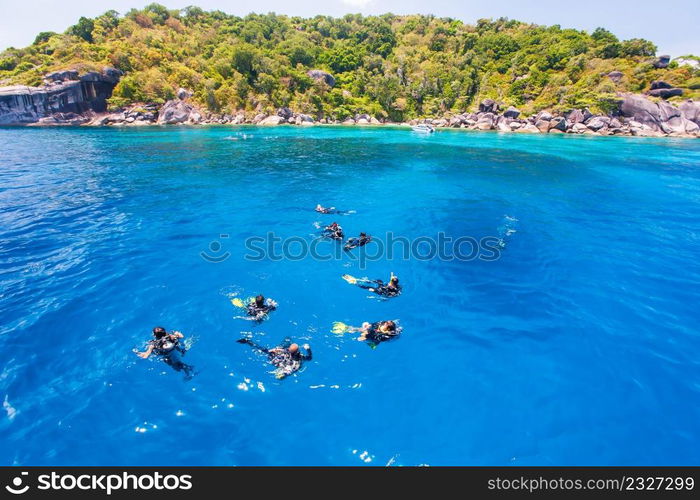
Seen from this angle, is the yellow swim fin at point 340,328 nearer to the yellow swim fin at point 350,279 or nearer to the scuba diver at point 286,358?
the scuba diver at point 286,358

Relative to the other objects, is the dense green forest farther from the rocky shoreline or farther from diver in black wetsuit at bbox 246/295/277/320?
diver in black wetsuit at bbox 246/295/277/320

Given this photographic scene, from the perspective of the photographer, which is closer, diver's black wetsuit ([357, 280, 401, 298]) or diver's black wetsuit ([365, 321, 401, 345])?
diver's black wetsuit ([365, 321, 401, 345])

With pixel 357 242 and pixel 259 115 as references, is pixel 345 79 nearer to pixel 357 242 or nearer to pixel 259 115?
pixel 259 115

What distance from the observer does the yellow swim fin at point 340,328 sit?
1130cm

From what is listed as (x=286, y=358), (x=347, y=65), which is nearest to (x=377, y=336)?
(x=286, y=358)

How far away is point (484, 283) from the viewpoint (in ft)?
48.1

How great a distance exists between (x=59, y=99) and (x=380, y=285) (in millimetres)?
112061

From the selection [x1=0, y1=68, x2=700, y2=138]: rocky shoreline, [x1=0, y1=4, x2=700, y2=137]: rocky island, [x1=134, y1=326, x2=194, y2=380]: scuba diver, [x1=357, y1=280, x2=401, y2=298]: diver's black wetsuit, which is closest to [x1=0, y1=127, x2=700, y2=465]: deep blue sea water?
[x1=134, y1=326, x2=194, y2=380]: scuba diver

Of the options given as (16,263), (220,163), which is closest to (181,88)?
(220,163)

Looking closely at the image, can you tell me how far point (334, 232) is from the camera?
19.2 metres

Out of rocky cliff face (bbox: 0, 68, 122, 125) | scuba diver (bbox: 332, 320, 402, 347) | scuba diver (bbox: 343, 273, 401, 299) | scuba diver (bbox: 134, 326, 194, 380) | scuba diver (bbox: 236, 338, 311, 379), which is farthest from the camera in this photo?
rocky cliff face (bbox: 0, 68, 122, 125)

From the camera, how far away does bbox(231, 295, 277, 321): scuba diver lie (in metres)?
11.8

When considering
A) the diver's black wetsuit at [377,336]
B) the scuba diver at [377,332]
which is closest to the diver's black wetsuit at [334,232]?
the scuba diver at [377,332]

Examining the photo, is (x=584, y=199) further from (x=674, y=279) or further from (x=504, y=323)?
(x=504, y=323)
